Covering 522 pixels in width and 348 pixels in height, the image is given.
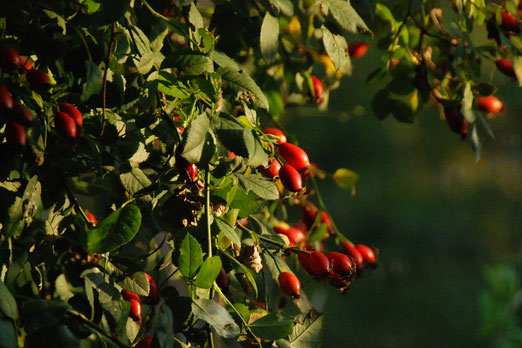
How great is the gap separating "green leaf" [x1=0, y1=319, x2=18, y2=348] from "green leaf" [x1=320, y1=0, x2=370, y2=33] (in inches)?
16.9

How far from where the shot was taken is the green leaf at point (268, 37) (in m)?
0.75

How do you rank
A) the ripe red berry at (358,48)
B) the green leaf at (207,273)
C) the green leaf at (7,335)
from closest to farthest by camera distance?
the green leaf at (7,335) < the green leaf at (207,273) < the ripe red berry at (358,48)

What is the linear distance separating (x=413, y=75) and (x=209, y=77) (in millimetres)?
430

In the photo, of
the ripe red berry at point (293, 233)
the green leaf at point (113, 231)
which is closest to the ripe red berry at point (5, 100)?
the green leaf at point (113, 231)

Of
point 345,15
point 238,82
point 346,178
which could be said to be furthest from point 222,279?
point 346,178

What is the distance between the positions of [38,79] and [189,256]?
20 centimetres

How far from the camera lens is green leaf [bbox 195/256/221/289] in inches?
22.9

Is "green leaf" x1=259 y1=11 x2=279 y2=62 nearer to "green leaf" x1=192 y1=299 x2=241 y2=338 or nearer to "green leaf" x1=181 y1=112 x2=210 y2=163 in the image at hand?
"green leaf" x1=181 y1=112 x2=210 y2=163

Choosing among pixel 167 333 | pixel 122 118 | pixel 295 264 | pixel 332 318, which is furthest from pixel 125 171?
pixel 332 318

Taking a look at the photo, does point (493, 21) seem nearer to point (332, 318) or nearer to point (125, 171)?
point (125, 171)

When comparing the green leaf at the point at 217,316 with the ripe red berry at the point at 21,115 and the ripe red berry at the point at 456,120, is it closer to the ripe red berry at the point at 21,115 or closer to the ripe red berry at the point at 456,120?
the ripe red berry at the point at 21,115

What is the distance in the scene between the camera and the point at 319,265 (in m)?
0.75

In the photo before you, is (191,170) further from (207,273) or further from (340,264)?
(340,264)

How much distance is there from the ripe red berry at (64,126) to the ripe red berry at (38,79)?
41 millimetres
